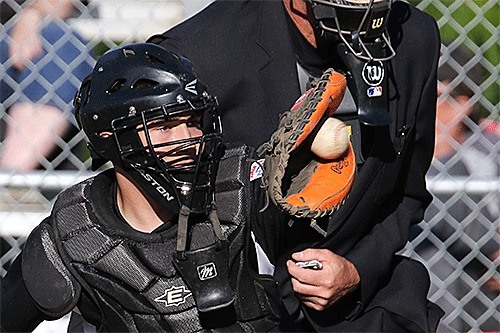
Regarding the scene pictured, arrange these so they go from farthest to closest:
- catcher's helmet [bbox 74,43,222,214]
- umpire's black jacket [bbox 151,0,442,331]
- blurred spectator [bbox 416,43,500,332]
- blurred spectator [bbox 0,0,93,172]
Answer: blurred spectator [bbox 416,43,500,332] < blurred spectator [bbox 0,0,93,172] < umpire's black jacket [bbox 151,0,442,331] < catcher's helmet [bbox 74,43,222,214]

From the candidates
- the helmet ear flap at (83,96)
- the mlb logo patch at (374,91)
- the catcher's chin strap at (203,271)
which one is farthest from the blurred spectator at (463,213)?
the helmet ear flap at (83,96)

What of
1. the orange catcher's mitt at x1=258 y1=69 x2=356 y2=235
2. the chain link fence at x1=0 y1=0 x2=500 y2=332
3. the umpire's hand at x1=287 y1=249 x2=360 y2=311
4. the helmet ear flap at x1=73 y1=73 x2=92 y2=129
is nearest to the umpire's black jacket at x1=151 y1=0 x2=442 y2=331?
the umpire's hand at x1=287 y1=249 x2=360 y2=311

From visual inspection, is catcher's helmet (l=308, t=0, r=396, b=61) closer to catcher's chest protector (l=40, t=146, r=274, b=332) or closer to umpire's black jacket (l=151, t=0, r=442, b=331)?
umpire's black jacket (l=151, t=0, r=442, b=331)

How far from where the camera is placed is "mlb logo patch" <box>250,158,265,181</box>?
2281 mm

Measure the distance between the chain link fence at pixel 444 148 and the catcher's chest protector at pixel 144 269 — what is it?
55.6 inches

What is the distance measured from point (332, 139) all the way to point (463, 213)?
72.4 inches

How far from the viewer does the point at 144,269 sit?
2230 mm

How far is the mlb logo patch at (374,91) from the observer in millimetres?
2473

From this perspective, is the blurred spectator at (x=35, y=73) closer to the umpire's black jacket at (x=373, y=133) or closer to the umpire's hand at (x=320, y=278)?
the umpire's black jacket at (x=373, y=133)

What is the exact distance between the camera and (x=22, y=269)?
228cm

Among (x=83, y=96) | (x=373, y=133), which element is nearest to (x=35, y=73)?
(x=83, y=96)

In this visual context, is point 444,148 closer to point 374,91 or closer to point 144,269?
→ point 374,91

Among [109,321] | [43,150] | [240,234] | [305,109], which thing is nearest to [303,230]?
[240,234]

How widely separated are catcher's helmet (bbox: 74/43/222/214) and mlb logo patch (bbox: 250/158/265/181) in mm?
98
